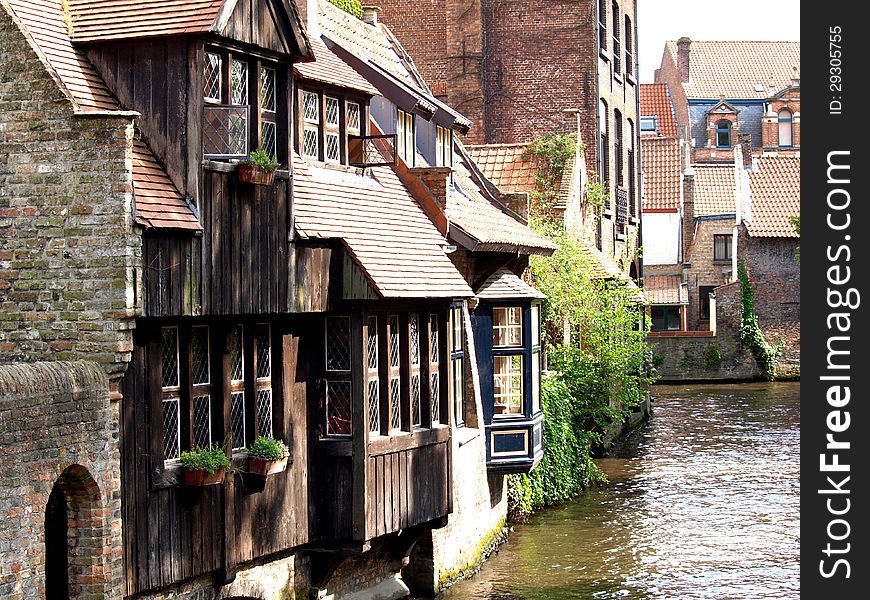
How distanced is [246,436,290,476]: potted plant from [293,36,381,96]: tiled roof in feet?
13.2

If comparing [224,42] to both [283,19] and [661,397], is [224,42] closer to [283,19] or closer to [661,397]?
[283,19]

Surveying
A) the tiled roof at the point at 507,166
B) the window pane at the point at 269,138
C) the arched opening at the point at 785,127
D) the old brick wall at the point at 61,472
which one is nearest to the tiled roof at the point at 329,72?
the window pane at the point at 269,138

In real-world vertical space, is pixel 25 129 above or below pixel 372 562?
above

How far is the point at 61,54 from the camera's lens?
1282 centimetres

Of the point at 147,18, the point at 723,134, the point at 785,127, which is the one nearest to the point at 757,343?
the point at 723,134

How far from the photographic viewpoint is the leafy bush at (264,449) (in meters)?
14.1

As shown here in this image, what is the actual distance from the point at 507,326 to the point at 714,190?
41.5 meters

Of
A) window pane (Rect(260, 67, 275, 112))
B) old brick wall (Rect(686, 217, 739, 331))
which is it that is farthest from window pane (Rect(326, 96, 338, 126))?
old brick wall (Rect(686, 217, 739, 331))

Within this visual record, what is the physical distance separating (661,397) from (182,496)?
34375 mm

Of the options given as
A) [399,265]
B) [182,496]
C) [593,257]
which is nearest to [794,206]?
[593,257]

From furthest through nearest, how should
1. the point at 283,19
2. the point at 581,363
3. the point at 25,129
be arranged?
1. the point at 581,363
2. the point at 283,19
3. the point at 25,129

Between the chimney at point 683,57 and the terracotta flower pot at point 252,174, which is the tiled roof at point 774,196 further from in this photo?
the terracotta flower pot at point 252,174

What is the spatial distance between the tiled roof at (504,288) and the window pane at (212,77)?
8.75m

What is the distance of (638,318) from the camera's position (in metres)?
31.1
